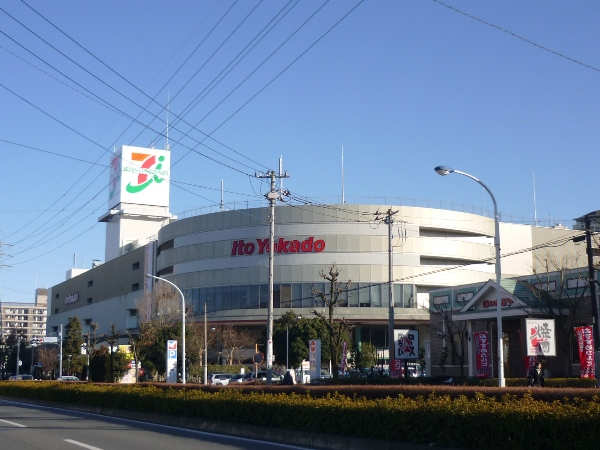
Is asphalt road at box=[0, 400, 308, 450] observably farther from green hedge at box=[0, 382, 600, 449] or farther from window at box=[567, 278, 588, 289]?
window at box=[567, 278, 588, 289]

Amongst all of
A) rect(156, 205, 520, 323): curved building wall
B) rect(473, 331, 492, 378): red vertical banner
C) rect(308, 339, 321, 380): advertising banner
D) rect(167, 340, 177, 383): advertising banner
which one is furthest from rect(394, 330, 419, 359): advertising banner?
rect(156, 205, 520, 323): curved building wall

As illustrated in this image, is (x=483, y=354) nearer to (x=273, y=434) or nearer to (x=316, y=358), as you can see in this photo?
(x=316, y=358)

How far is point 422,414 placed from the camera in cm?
1367

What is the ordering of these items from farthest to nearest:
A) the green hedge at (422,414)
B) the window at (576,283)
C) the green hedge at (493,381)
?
the window at (576,283), the green hedge at (493,381), the green hedge at (422,414)

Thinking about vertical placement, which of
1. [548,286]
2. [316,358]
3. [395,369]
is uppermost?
[548,286]

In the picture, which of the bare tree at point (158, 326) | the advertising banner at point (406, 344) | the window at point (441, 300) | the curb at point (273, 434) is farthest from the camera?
the bare tree at point (158, 326)

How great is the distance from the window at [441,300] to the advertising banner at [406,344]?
27.5 ft

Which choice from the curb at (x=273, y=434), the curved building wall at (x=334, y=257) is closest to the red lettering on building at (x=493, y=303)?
the curb at (x=273, y=434)

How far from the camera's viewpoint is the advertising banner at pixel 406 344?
38844 millimetres

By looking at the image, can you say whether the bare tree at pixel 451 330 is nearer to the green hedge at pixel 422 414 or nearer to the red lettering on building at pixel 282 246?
the green hedge at pixel 422 414

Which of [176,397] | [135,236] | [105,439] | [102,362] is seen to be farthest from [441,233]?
[105,439]

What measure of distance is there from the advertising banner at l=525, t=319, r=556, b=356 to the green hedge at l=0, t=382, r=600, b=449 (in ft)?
39.0

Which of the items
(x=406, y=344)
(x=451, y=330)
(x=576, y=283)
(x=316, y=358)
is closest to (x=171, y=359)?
(x=316, y=358)

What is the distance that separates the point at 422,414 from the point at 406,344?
2566 cm
